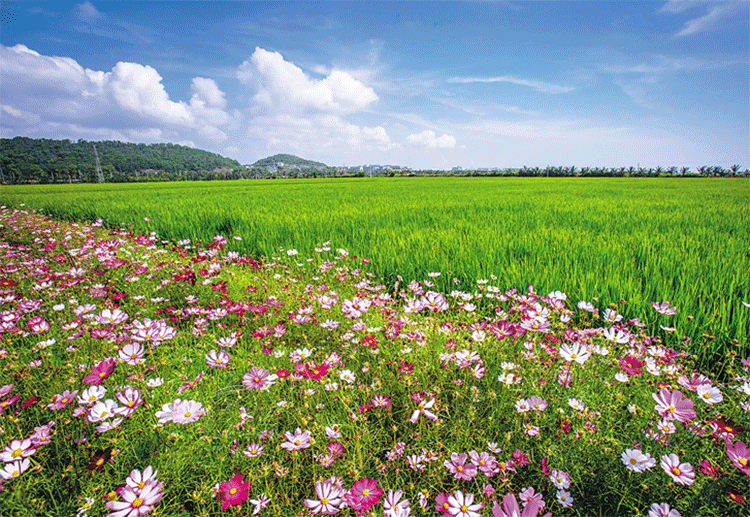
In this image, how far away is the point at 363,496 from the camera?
44.4 inches

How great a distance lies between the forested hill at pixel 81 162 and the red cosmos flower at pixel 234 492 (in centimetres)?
7407

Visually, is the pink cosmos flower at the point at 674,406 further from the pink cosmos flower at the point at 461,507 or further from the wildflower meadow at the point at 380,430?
the pink cosmos flower at the point at 461,507

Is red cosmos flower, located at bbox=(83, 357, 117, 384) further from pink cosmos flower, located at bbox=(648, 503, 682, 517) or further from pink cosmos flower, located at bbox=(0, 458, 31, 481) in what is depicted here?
pink cosmos flower, located at bbox=(648, 503, 682, 517)

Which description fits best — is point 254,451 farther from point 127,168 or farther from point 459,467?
point 127,168

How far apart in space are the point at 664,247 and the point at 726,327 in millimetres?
2177

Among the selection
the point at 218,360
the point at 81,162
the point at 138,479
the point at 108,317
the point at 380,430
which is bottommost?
the point at 380,430

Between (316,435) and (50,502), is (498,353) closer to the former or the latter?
(316,435)

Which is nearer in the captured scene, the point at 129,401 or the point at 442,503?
the point at 442,503

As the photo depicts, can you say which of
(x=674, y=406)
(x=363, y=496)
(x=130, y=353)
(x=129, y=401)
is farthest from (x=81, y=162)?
(x=674, y=406)

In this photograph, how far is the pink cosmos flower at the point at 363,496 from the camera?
1.10m

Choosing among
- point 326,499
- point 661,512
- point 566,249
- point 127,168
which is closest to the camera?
point 661,512

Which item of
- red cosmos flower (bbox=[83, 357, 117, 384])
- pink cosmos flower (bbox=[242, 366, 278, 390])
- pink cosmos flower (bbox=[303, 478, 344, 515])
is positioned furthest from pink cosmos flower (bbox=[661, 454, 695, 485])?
red cosmos flower (bbox=[83, 357, 117, 384])

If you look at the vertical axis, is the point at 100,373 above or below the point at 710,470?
above

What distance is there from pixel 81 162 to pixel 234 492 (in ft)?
358
